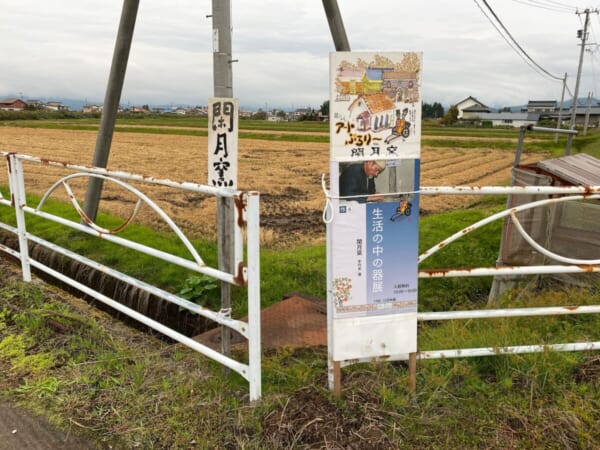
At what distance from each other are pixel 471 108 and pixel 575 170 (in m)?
110

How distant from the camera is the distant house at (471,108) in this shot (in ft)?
322

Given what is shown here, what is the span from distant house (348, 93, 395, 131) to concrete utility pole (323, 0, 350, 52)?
132 inches

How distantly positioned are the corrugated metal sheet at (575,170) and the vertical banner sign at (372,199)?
2351mm

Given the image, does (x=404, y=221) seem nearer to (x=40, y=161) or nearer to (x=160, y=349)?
(x=160, y=349)

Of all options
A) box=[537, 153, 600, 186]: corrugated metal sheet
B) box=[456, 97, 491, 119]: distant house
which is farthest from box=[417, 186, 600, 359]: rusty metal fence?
box=[456, 97, 491, 119]: distant house

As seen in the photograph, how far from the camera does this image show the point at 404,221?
244 cm

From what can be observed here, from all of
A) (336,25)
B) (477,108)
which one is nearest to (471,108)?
(477,108)

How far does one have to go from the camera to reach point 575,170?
4297 millimetres

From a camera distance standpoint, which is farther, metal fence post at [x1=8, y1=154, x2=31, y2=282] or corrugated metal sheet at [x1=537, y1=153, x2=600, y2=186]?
metal fence post at [x1=8, y1=154, x2=31, y2=282]

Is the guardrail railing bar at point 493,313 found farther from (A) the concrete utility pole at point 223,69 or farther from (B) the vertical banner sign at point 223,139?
(B) the vertical banner sign at point 223,139

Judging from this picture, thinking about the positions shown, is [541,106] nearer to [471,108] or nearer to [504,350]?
[471,108]

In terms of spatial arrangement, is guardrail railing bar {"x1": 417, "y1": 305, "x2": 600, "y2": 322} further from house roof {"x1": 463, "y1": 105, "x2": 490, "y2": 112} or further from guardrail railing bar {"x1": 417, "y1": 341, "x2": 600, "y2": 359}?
house roof {"x1": 463, "y1": 105, "x2": 490, "y2": 112}

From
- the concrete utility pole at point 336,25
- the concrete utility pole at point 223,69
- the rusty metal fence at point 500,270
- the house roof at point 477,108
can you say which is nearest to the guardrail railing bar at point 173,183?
the concrete utility pole at point 223,69

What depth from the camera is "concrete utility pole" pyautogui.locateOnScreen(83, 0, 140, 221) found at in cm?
542
